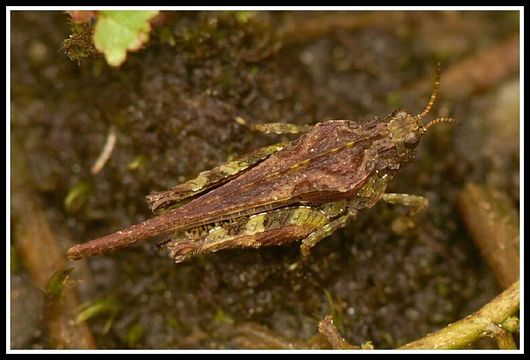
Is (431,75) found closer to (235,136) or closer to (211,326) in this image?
(235,136)

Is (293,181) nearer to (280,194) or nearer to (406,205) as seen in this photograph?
(280,194)

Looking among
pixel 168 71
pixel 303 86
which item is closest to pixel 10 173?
pixel 168 71

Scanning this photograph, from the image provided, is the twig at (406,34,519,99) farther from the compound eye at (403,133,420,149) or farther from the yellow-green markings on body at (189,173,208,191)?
the yellow-green markings on body at (189,173,208,191)

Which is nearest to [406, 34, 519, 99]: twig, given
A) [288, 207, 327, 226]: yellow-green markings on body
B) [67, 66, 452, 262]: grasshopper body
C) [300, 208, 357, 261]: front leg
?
[67, 66, 452, 262]: grasshopper body

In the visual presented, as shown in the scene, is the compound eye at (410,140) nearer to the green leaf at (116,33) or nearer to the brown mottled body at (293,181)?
the brown mottled body at (293,181)

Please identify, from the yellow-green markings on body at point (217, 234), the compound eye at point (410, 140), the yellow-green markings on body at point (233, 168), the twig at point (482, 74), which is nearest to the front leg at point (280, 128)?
the yellow-green markings on body at point (233, 168)
